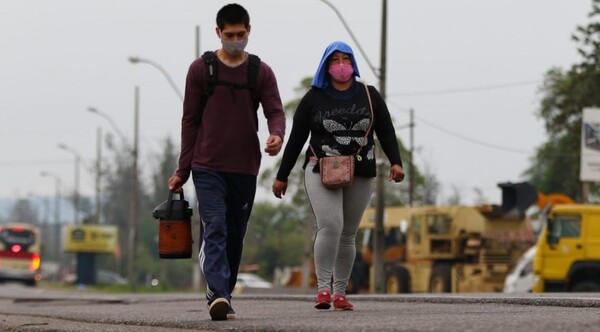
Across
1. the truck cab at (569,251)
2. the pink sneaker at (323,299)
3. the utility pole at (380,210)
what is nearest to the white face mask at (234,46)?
the pink sneaker at (323,299)

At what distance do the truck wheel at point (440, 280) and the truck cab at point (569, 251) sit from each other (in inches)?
360

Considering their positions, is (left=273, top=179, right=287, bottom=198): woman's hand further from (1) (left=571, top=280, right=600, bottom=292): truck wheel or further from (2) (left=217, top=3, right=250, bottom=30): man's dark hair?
(1) (left=571, top=280, right=600, bottom=292): truck wheel

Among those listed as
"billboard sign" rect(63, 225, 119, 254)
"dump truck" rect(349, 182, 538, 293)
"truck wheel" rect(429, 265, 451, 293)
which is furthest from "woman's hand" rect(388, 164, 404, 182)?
"billboard sign" rect(63, 225, 119, 254)

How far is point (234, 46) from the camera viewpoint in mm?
9875

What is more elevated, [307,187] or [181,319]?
[307,187]

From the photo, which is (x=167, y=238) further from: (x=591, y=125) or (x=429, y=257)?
(x=591, y=125)

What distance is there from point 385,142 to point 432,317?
1800 mm

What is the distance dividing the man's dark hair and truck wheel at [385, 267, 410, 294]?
2844 centimetres

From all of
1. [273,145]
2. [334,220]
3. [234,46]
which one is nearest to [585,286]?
[334,220]

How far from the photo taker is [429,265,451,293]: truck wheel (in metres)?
37.3

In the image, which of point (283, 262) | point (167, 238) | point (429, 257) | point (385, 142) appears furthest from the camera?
point (283, 262)

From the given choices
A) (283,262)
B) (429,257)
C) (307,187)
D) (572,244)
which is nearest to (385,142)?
(307,187)

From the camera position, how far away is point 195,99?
1004 centimetres

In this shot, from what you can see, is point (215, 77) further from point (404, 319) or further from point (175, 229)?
point (404, 319)
